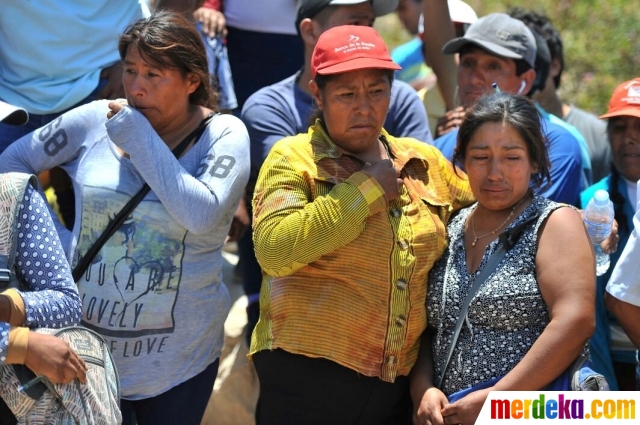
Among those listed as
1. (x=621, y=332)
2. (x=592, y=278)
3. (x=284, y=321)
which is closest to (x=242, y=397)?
(x=284, y=321)

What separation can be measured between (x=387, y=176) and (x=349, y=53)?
1.67 ft

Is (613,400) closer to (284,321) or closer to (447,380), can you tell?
(447,380)

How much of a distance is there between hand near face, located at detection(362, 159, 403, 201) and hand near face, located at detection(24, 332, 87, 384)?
3.95ft

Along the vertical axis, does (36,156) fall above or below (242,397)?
above

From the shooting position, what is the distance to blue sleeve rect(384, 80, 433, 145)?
457 cm

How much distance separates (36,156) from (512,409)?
2.07m

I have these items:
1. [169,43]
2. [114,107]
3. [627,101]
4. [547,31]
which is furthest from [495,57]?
[114,107]

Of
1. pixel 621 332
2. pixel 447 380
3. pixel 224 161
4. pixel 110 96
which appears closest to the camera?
pixel 447 380

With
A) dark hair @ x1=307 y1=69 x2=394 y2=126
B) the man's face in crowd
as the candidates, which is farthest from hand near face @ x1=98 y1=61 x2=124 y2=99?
the man's face in crowd

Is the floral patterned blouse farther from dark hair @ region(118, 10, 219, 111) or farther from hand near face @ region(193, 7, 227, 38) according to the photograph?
hand near face @ region(193, 7, 227, 38)

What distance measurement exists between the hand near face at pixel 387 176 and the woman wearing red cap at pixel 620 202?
1.28 metres

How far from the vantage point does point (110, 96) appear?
4738 mm

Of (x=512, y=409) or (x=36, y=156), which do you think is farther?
(x=36, y=156)

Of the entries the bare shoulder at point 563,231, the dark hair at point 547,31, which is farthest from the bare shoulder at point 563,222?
the dark hair at point 547,31
